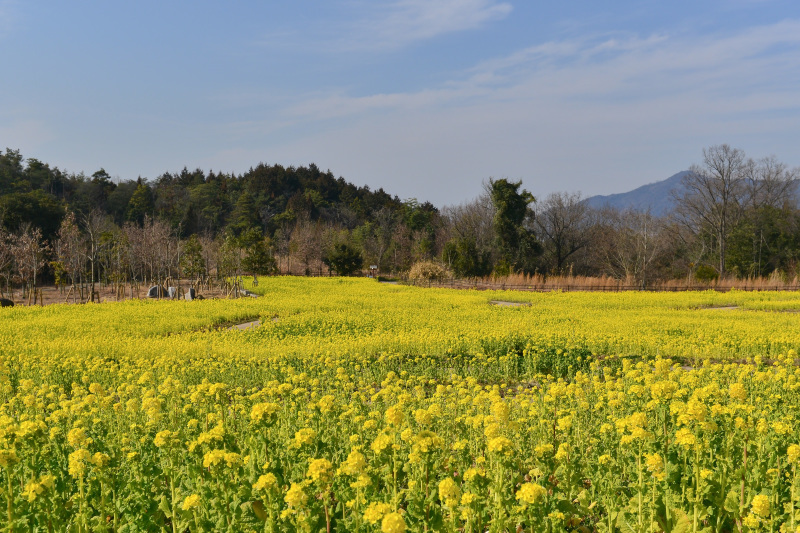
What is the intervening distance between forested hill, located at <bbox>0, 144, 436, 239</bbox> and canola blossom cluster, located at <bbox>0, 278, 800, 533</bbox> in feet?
150

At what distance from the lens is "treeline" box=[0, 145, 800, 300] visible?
38.2m

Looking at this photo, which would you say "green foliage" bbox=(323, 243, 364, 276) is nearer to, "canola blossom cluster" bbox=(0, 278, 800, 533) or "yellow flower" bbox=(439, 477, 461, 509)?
"canola blossom cluster" bbox=(0, 278, 800, 533)

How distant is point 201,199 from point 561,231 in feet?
167

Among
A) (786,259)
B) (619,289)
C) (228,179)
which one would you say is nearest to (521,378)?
(619,289)

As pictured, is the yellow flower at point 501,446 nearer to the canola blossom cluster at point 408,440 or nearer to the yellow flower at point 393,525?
the canola blossom cluster at point 408,440

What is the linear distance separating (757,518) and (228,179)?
9152 cm

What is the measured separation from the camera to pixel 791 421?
578 cm

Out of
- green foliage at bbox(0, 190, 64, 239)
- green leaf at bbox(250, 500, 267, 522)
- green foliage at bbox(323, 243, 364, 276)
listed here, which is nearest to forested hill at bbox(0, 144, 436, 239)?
green foliage at bbox(0, 190, 64, 239)

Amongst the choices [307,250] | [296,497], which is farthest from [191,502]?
[307,250]

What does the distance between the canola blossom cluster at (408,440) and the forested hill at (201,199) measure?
4563 cm

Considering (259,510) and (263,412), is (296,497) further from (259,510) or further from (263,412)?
(263,412)

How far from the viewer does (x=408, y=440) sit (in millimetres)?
3879

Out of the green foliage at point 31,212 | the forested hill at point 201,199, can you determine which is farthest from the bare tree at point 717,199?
the green foliage at point 31,212

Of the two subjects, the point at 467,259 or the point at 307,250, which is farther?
the point at 307,250
